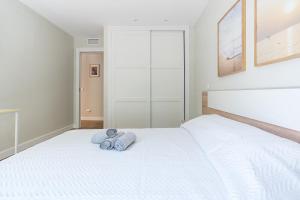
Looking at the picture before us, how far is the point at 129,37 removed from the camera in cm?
425

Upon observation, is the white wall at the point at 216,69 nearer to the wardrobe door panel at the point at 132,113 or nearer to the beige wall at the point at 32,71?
the wardrobe door panel at the point at 132,113

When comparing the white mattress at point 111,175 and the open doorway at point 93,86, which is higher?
the open doorway at point 93,86

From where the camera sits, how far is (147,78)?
4285 mm

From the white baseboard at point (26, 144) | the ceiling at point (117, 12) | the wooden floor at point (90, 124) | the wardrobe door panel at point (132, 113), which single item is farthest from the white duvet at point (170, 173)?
the wooden floor at point (90, 124)

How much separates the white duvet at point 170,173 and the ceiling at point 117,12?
8.30 ft

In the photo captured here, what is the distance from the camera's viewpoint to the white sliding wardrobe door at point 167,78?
14.1 feet

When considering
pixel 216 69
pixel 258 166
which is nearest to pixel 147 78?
pixel 216 69

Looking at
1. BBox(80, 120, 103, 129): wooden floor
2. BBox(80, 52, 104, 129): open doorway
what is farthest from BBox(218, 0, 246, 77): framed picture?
BBox(80, 52, 104, 129): open doorway

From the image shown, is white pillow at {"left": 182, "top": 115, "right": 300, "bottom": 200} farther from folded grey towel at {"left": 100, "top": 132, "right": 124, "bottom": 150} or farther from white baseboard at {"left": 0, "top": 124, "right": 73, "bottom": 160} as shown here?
white baseboard at {"left": 0, "top": 124, "right": 73, "bottom": 160}

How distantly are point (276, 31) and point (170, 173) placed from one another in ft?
3.62

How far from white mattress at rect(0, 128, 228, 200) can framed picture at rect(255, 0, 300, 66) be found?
0.78 m

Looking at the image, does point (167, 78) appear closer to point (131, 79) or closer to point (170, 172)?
point (131, 79)

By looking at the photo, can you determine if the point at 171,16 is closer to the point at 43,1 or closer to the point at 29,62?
the point at 43,1

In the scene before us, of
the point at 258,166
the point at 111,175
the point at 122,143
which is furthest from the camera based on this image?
the point at 122,143
